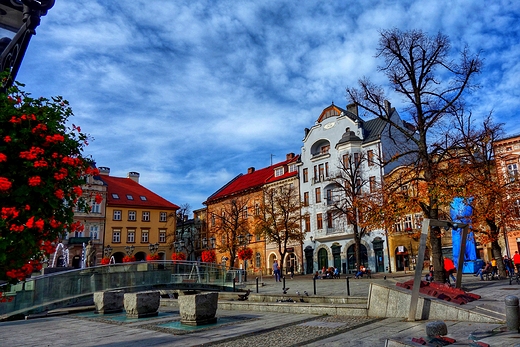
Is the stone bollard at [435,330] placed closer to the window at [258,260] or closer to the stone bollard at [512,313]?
the stone bollard at [512,313]

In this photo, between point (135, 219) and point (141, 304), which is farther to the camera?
point (135, 219)

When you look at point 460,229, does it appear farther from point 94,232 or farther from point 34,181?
point 94,232

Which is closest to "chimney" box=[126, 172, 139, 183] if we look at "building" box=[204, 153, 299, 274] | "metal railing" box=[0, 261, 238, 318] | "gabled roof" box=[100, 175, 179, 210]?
"gabled roof" box=[100, 175, 179, 210]

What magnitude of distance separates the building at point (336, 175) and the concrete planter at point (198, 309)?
92.4 ft

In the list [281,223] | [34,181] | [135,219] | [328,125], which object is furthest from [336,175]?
[34,181]

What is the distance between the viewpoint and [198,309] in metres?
12.1

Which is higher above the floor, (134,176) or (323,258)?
(134,176)

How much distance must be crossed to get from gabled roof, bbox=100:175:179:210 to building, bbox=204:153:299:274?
24.3ft

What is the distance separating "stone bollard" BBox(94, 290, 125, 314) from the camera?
16.8 metres

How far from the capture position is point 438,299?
10.6 metres

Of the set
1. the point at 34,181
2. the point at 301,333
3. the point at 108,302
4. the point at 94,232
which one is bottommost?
the point at 301,333

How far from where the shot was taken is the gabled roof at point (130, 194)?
58.5 meters

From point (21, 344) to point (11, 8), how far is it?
7.85 metres

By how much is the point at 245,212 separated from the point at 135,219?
1605 centimetres
